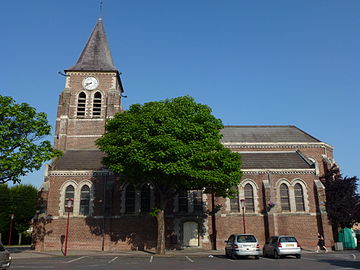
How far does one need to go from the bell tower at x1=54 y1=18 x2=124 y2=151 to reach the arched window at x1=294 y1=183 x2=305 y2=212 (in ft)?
73.6

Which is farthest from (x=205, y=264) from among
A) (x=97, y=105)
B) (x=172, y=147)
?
(x=97, y=105)

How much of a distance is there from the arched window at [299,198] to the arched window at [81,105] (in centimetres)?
2600

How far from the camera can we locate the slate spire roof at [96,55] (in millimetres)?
41000

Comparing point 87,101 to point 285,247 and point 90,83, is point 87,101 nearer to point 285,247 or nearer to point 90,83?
point 90,83

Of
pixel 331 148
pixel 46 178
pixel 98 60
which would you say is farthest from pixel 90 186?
pixel 331 148

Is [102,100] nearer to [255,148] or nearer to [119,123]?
[119,123]

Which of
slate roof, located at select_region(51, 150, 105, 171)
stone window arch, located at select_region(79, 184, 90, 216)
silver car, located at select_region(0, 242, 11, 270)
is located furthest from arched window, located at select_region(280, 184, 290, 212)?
silver car, located at select_region(0, 242, 11, 270)

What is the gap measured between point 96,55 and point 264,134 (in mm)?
24909

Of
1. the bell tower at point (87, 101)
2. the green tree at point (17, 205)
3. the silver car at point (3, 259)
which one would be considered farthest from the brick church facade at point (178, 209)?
the green tree at point (17, 205)

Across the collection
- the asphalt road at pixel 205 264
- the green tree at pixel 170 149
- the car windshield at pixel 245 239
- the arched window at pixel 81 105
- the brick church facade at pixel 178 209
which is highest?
the arched window at pixel 81 105

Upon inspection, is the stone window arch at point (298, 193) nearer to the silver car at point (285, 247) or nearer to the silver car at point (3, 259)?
the silver car at point (285, 247)

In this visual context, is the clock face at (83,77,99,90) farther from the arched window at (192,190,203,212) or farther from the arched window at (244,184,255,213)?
the arched window at (244,184,255,213)

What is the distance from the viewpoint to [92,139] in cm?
3753

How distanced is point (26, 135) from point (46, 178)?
8.74 m
